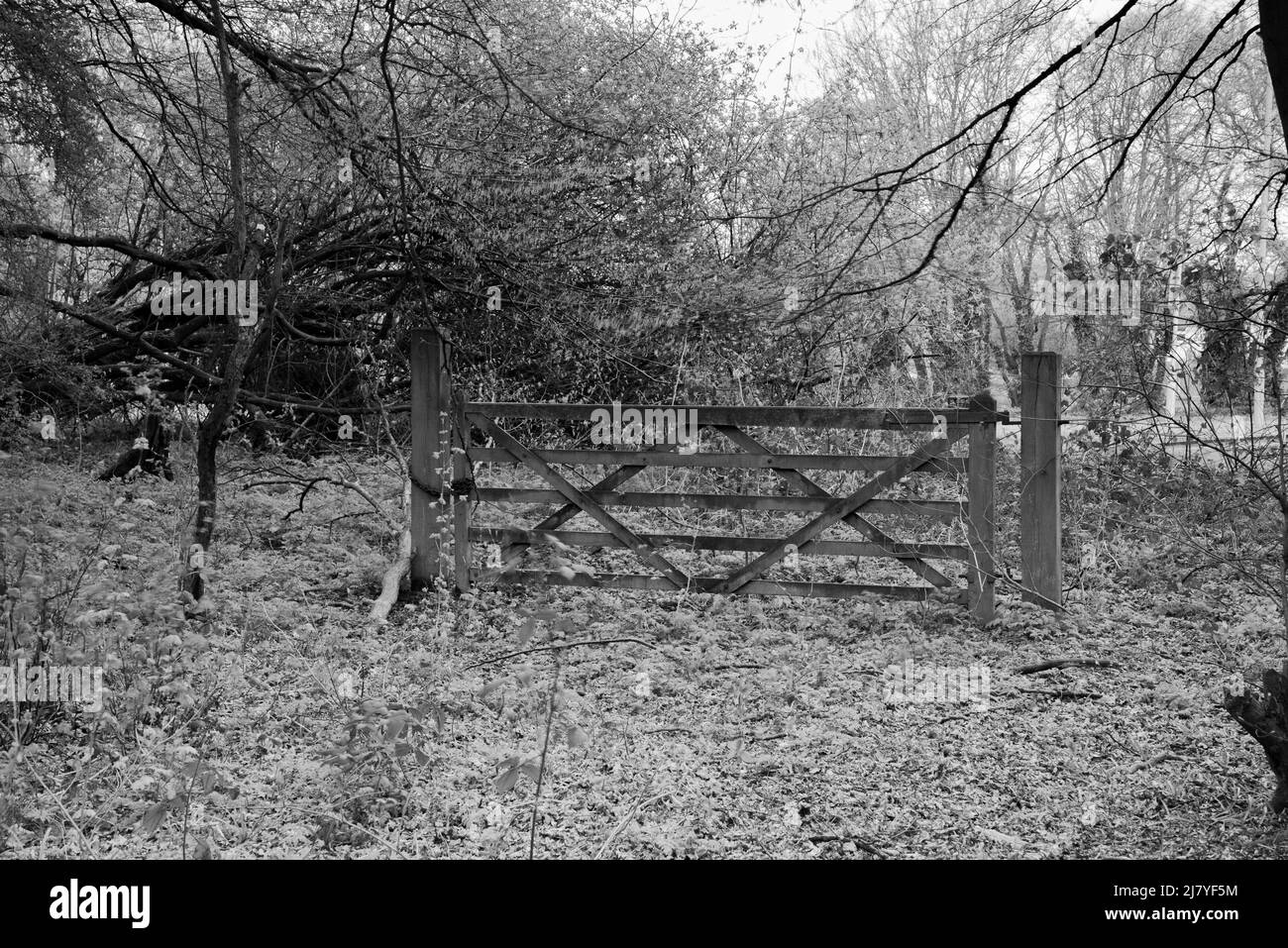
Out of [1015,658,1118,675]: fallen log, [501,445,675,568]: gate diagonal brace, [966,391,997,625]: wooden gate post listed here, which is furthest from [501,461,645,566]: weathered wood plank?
[1015,658,1118,675]: fallen log

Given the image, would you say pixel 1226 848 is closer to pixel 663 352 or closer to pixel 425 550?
pixel 425 550

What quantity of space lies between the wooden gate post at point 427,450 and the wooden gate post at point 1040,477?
3.68 meters

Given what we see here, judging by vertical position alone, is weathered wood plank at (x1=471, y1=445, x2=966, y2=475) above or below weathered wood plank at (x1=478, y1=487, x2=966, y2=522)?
above

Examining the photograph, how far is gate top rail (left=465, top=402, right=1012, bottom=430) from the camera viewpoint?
21.3 ft

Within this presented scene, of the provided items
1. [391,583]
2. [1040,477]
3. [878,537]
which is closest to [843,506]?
[878,537]

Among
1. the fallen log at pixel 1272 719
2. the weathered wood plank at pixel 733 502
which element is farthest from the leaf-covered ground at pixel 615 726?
the weathered wood plank at pixel 733 502

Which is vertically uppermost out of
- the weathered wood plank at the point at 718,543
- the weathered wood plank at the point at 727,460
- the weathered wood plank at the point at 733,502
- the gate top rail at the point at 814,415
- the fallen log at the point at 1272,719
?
the gate top rail at the point at 814,415

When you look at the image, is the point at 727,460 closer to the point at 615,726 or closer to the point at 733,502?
the point at 733,502

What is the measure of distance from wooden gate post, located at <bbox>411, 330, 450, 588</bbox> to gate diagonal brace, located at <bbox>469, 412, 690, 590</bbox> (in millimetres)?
380

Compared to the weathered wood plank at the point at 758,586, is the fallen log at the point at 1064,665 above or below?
below

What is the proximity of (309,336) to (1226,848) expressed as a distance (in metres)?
8.93

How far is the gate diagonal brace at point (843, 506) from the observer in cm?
656

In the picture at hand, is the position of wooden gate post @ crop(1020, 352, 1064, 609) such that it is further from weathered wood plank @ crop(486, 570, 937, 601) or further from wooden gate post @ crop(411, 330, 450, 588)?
wooden gate post @ crop(411, 330, 450, 588)

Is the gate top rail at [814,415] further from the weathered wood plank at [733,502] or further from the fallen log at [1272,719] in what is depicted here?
the fallen log at [1272,719]
